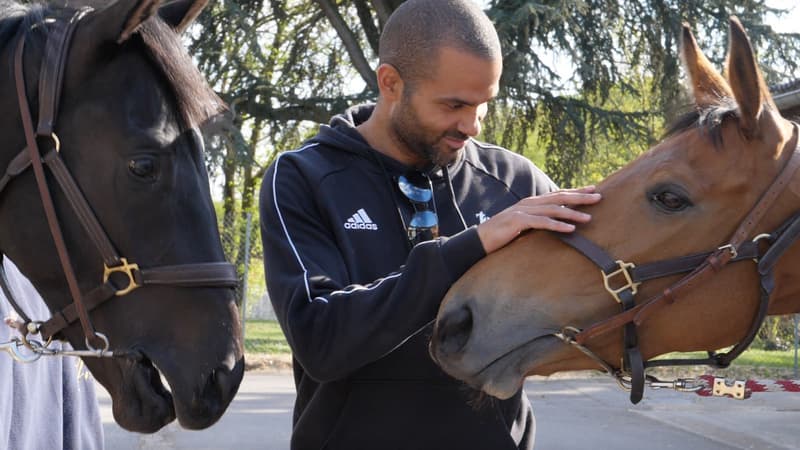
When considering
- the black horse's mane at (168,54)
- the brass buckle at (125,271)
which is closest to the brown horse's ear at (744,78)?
the black horse's mane at (168,54)

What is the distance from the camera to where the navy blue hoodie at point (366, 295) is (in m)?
2.24

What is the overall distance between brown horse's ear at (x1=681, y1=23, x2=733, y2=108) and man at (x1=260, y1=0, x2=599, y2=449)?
19.4 inches

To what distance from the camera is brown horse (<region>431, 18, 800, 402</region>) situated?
2230 millimetres

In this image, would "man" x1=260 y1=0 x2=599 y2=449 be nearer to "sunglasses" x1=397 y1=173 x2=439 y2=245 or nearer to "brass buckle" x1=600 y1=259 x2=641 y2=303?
"sunglasses" x1=397 y1=173 x2=439 y2=245

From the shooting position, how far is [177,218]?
7.40ft

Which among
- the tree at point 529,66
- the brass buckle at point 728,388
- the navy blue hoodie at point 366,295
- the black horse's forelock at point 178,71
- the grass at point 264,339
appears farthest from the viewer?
the grass at point 264,339

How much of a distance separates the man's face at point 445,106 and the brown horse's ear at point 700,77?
1.74 ft

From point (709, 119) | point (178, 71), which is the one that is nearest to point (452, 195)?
point (709, 119)

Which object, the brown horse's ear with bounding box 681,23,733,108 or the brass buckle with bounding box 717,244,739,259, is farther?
the brown horse's ear with bounding box 681,23,733,108

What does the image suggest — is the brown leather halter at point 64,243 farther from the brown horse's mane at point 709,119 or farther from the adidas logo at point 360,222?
the brown horse's mane at point 709,119

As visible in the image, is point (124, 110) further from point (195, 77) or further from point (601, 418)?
point (601, 418)

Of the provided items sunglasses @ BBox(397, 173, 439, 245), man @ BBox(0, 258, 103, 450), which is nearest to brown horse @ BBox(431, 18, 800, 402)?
sunglasses @ BBox(397, 173, 439, 245)

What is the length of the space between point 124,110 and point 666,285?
147 cm

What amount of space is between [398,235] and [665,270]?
75 cm
